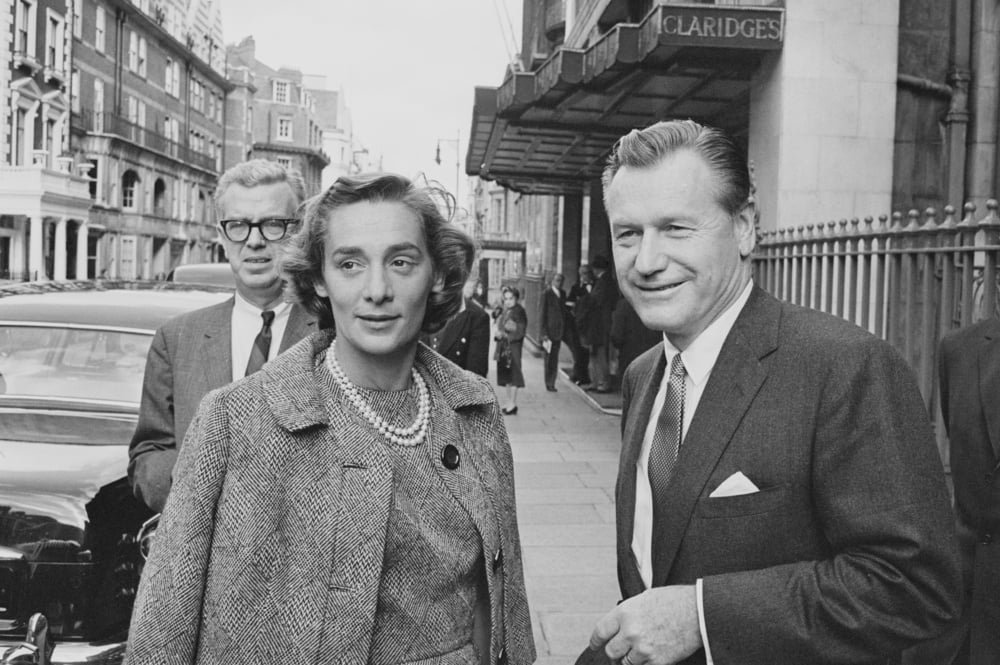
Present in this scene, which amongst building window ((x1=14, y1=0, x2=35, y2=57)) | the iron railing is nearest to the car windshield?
the iron railing

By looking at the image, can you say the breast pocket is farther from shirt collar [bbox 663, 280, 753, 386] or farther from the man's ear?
the man's ear

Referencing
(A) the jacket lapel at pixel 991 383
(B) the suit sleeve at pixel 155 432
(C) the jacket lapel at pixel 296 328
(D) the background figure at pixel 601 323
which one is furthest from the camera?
(D) the background figure at pixel 601 323

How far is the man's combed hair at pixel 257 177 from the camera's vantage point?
3.35 metres

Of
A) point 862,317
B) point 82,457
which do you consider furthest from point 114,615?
point 862,317

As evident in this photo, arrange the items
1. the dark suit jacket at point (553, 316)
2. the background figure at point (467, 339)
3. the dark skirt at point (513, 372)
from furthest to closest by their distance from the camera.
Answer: the dark suit jacket at point (553, 316) → the dark skirt at point (513, 372) → the background figure at point (467, 339)

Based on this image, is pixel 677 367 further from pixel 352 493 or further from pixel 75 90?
pixel 75 90

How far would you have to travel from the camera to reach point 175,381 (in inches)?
122

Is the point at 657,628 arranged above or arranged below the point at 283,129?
below

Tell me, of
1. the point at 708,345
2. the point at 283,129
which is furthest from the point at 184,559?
the point at 283,129

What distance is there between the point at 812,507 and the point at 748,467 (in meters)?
0.14

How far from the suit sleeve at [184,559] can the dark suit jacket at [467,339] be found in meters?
7.92

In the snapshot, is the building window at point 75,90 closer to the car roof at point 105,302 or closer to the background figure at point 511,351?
the background figure at point 511,351

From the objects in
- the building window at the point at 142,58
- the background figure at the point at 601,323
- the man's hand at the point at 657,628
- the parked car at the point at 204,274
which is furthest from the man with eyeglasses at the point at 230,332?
the building window at the point at 142,58

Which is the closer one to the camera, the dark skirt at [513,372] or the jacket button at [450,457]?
the jacket button at [450,457]
